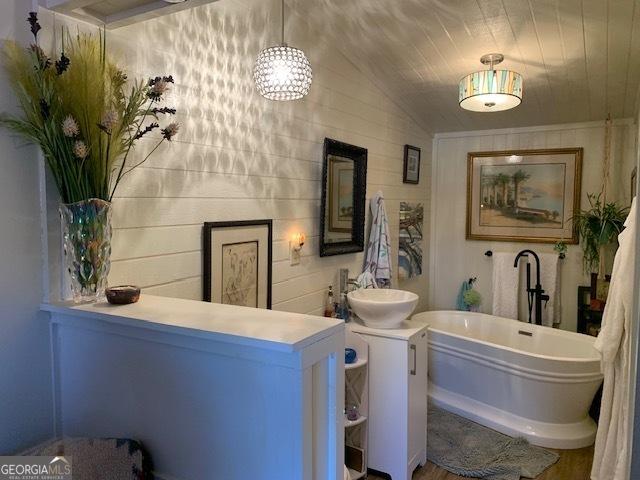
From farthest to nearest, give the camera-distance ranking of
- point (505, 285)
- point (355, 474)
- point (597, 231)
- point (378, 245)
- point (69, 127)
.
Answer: point (505, 285), point (597, 231), point (378, 245), point (355, 474), point (69, 127)

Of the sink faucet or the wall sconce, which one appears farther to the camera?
the sink faucet

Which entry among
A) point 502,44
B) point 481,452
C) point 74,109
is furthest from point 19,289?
point 481,452

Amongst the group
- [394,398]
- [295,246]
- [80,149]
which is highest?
[80,149]

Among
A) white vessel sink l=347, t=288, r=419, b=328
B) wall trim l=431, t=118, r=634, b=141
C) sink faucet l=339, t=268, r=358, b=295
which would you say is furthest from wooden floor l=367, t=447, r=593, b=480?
wall trim l=431, t=118, r=634, b=141

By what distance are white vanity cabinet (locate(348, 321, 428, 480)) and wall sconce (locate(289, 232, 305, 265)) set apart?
1.79 feet

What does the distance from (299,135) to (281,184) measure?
0.34 meters

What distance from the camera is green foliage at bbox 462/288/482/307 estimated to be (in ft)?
14.8

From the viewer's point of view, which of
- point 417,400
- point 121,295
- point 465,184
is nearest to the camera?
point 121,295

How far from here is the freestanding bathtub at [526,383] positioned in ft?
10.4

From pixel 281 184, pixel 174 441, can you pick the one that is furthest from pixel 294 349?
pixel 281 184

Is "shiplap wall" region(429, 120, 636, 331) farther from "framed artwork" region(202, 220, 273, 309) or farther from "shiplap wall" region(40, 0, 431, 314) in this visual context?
"framed artwork" region(202, 220, 273, 309)

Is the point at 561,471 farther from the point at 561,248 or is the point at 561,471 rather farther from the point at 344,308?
the point at 561,248

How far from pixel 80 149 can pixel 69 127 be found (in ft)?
0.22

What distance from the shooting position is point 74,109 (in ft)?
4.52
